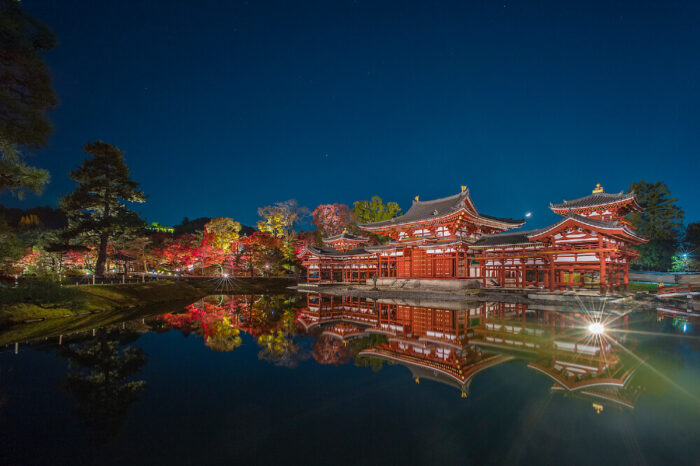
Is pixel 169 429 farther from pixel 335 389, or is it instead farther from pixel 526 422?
pixel 526 422

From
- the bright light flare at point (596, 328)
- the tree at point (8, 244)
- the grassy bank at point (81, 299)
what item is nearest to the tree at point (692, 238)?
the bright light flare at point (596, 328)

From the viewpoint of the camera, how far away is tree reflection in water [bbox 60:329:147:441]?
4367 mm

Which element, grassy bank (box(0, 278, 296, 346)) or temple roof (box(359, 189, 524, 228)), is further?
temple roof (box(359, 189, 524, 228))

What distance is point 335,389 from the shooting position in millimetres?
5762

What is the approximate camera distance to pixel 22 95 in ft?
30.5

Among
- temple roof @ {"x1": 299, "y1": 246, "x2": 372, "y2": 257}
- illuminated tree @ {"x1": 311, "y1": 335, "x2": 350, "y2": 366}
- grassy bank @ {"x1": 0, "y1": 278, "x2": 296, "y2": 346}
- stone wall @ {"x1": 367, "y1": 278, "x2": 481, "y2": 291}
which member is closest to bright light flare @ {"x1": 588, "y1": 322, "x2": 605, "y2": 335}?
illuminated tree @ {"x1": 311, "y1": 335, "x2": 350, "y2": 366}

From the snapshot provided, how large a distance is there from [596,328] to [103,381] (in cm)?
1504

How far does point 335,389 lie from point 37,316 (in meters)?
13.6

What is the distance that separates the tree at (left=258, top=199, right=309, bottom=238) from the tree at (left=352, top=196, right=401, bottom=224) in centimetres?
861

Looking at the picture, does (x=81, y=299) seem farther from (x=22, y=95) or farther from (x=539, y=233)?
(x=539, y=233)

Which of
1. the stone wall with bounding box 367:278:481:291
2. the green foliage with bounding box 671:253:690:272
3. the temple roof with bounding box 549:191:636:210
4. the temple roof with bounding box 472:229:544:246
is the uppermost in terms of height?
the temple roof with bounding box 549:191:636:210

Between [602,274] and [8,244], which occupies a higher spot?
[8,244]

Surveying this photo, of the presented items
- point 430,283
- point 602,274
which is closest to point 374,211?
point 430,283

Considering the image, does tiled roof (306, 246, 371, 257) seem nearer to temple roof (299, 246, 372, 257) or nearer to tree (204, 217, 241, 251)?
temple roof (299, 246, 372, 257)
